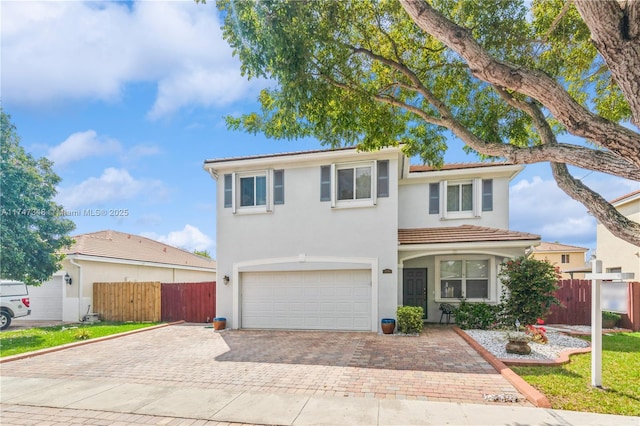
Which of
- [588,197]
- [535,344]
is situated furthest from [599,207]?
[535,344]

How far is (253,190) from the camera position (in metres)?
12.9

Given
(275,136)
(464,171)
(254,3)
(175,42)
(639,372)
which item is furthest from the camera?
(464,171)

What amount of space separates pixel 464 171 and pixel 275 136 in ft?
28.7

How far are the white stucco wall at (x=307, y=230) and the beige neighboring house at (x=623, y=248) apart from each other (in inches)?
449

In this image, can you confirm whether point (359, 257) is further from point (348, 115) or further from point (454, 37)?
point (454, 37)

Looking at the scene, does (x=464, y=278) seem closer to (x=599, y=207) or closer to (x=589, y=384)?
(x=589, y=384)

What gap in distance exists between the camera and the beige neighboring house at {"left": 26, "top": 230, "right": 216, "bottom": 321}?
15.5 m

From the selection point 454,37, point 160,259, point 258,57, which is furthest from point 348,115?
point 160,259

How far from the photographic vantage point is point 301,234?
12297 mm

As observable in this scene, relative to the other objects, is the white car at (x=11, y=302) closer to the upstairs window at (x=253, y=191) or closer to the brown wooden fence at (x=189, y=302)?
the brown wooden fence at (x=189, y=302)

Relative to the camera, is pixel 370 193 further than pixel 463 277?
No

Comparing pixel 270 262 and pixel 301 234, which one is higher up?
pixel 301 234

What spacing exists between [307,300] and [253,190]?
449cm

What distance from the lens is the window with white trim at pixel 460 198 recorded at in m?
14.0
